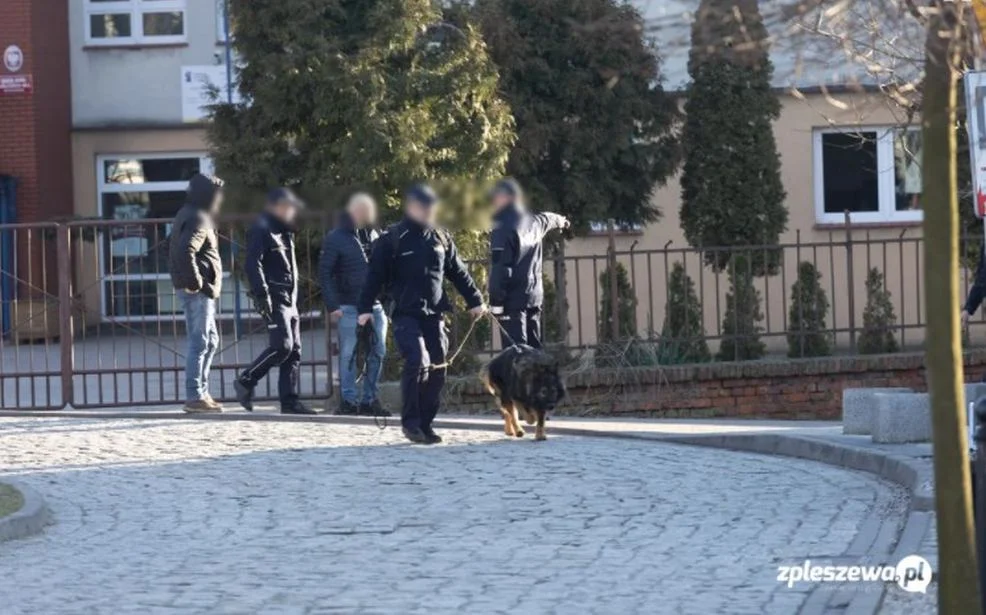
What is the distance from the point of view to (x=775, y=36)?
6117 mm

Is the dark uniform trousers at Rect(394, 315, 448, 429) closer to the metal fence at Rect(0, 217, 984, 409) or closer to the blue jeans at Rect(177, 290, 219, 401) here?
the blue jeans at Rect(177, 290, 219, 401)

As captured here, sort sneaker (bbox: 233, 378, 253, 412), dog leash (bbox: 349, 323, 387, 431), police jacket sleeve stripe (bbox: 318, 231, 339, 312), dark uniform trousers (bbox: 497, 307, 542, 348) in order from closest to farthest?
dark uniform trousers (bbox: 497, 307, 542, 348) < dog leash (bbox: 349, 323, 387, 431) < police jacket sleeve stripe (bbox: 318, 231, 339, 312) < sneaker (bbox: 233, 378, 253, 412)

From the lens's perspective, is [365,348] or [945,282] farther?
[365,348]

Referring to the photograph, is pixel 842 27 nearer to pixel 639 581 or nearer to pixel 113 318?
pixel 639 581

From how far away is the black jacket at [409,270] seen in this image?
13188 mm

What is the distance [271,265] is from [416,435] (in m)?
2.72

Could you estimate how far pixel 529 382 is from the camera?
13.3 metres

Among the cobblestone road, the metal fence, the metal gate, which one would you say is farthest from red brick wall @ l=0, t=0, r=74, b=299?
the cobblestone road

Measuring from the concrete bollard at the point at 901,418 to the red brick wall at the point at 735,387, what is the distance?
5229mm

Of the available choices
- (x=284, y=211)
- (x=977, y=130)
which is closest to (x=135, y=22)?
(x=284, y=211)

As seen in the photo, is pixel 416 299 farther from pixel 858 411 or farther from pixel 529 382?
pixel 858 411

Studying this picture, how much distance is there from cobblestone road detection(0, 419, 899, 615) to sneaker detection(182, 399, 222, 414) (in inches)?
61.2

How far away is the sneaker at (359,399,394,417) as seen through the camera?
15695 millimetres

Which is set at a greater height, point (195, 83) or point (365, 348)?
point (195, 83)
